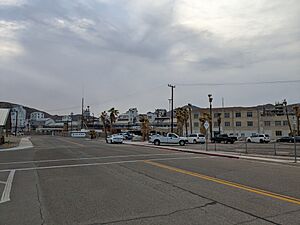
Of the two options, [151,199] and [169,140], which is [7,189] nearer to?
[151,199]

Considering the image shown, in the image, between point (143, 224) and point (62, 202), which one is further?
point (62, 202)

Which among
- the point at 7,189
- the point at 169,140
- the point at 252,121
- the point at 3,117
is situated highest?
the point at 252,121

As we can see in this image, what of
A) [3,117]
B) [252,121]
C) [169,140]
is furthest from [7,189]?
[252,121]

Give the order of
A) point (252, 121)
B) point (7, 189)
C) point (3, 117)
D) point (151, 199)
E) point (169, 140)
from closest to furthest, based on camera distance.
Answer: point (151, 199), point (7, 189), point (169, 140), point (3, 117), point (252, 121)

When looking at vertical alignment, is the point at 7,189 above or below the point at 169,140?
below

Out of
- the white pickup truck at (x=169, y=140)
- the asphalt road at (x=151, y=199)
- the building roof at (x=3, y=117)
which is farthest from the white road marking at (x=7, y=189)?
the building roof at (x=3, y=117)

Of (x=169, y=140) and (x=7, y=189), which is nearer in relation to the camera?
(x=7, y=189)

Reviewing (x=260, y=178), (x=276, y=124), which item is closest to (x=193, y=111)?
(x=276, y=124)

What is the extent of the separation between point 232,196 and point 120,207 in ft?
10.2

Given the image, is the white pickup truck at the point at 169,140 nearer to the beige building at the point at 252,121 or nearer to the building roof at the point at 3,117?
the building roof at the point at 3,117

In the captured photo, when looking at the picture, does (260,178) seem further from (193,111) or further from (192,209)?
(193,111)

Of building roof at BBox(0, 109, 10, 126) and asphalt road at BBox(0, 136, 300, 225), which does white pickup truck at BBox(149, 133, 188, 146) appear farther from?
asphalt road at BBox(0, 136, 300, 225)

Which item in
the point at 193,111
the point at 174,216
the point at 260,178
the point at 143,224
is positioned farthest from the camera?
the point at 193,111

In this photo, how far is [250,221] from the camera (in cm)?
637
